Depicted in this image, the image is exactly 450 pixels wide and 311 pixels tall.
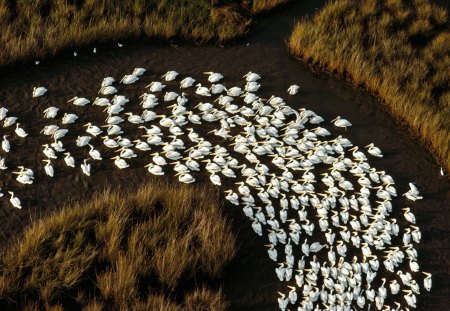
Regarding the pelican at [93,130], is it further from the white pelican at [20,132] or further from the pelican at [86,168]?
the white pelican at [20,132]

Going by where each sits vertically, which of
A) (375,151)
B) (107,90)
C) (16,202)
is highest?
(375,151)

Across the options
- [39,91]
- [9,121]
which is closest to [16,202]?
[9,121]

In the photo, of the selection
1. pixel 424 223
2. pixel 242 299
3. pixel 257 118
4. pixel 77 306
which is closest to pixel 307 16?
pixel 257 118

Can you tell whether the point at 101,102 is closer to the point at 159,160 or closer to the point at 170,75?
the point at 170,75

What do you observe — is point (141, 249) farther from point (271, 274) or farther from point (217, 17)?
point (217, 17)

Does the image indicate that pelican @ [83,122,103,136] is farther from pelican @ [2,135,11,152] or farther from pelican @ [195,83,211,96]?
pelican @ [195,83,211,96]

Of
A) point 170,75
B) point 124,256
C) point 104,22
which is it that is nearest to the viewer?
point 124,256

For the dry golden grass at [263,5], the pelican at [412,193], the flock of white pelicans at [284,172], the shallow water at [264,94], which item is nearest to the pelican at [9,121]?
the flock of white pelicans at [284,172]
